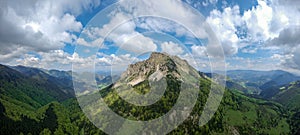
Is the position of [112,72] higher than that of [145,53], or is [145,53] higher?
[145,53]

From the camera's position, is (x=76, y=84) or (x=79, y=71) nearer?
(x=76, y=84)

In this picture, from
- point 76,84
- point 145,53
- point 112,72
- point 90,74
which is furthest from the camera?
point 145,53

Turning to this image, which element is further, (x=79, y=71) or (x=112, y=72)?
(x=112, y=72)

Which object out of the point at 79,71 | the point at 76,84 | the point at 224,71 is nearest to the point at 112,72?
the point at 79,71

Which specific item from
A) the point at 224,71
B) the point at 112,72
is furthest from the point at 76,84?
the point at 224,71

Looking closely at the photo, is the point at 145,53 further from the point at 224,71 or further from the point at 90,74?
the point at 224,71

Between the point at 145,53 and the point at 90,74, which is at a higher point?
the point at 145,53

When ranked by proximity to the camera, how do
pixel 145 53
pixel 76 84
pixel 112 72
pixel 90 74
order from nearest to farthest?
pixel 76 84, pixel 90 74, pixel 112 72, pixel 145 53

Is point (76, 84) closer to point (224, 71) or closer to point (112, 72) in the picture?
point (112, 72)

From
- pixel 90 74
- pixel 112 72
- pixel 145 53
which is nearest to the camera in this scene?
pixel 90 74
